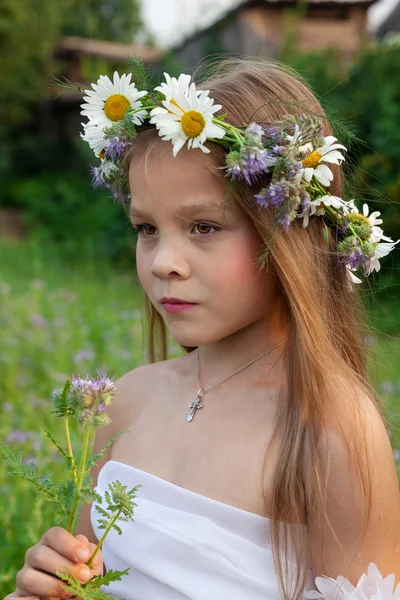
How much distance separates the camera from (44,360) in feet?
15.6

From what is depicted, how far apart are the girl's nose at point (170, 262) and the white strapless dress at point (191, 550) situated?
1.47 ft

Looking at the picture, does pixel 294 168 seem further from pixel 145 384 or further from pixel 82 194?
pixel 82 194

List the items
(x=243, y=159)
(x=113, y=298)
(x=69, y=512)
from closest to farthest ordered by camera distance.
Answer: (x=69, y=512)
(x=243, y=159)
(x=113, y=298)

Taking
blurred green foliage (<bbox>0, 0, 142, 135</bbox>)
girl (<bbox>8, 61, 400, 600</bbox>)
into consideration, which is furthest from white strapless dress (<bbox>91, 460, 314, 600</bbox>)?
blurred green foliage (<bbox>0, 0, 142, 135</bbox>)

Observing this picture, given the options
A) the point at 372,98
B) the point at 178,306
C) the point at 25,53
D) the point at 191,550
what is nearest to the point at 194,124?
the point at 178,306

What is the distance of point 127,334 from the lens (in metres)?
5.12

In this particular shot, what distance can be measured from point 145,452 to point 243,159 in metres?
0.69

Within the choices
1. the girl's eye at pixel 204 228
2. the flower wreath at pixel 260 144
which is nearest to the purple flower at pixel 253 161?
the flower wreath at pixel 260 144

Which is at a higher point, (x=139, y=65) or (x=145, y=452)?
(x=139, y=65)

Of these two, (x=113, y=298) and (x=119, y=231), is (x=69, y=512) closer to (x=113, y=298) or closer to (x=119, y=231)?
(x=113, y=298)

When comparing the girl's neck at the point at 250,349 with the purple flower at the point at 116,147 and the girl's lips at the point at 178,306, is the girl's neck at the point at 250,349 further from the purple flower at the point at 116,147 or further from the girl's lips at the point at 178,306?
the purple flower at the point at 116,147

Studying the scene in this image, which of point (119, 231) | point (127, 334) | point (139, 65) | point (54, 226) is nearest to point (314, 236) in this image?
point (139, 65)

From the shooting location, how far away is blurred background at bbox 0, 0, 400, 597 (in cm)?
333

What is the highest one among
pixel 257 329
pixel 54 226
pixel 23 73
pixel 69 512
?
pixel 23 73
